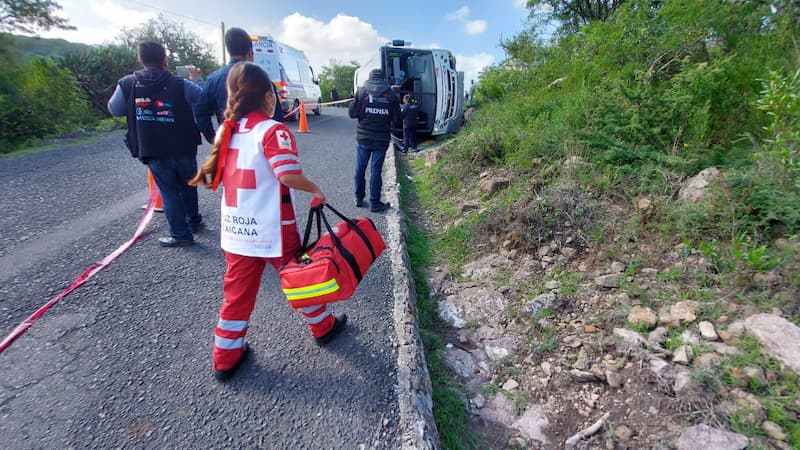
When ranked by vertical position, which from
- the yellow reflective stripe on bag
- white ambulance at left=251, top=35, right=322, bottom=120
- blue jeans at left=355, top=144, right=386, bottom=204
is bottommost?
the yellow reflective stripe on bag

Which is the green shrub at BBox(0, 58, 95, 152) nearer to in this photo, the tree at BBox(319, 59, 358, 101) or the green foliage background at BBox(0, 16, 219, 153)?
the green foliage background at BBox(0, 16, 219, 153)

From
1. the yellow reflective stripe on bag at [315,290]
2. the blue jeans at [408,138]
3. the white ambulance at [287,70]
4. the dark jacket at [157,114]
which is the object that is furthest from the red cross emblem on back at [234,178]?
the white ambulance at [287,70]

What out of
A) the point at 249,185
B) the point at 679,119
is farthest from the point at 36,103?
the point at 679,119

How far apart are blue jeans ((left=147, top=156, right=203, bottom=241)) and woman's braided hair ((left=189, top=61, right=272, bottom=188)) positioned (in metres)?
1.69

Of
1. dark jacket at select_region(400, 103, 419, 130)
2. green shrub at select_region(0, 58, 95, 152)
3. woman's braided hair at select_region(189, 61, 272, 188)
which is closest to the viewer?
woman's braided hair at select_region(189, 61, 272, 188)

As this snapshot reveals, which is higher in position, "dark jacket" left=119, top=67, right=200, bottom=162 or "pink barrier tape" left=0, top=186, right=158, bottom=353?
"dark jacket" left=119, top=67, right=200, bottom=162

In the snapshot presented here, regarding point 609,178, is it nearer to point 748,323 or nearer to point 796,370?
point 748,323

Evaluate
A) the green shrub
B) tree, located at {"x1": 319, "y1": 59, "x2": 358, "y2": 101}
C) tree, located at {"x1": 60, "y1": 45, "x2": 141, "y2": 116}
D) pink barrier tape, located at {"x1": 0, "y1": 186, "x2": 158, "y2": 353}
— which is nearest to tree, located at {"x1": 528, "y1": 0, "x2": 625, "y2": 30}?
pink barrier tape, located at {"x1": 0, "y1": 186, "x2": 158, "y2": 353}

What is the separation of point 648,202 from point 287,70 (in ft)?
37.9

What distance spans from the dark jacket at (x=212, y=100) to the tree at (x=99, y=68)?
11177 mm

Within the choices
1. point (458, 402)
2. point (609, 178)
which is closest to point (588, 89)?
point (609, 178)

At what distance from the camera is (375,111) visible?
4.49 meters

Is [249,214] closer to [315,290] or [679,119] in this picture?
[315,290]

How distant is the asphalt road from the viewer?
1.79 metres
